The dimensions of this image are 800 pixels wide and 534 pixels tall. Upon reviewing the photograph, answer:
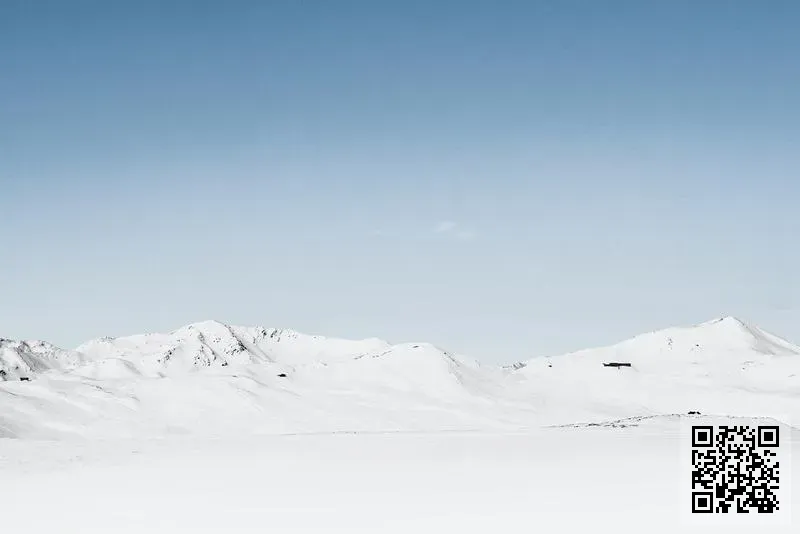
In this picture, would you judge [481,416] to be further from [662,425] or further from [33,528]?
[33,528]

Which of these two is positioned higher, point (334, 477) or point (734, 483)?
point (734, 483)

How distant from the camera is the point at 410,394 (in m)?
83.2

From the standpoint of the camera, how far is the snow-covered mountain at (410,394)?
6800 cm

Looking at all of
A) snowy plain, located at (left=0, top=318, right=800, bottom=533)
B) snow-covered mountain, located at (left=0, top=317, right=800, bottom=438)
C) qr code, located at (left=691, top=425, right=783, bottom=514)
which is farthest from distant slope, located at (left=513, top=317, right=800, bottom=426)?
qr code, located at (left=691, top=425, right=783, bottom=514)

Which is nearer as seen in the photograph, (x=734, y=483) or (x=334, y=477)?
(x=734, y=483)

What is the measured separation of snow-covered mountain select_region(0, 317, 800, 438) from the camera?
68000 mm

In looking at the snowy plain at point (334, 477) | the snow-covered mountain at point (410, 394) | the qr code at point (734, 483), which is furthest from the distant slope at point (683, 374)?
the qr code at point (734, 483)

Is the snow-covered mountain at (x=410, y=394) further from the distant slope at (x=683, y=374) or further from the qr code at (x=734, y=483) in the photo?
the qr code at (x=734, y=483)

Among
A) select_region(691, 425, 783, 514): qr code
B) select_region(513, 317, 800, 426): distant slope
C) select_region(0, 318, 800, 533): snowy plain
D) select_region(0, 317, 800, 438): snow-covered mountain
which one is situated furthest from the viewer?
select_region(513, 317, 800, 426): distant slope

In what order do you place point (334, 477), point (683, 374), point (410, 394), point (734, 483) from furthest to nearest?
point (683, 374)
point (410, 394)
point (334, 477)
point (734, 483)

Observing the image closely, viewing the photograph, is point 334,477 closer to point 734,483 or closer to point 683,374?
point 734,483

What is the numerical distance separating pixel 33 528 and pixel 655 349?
11098 cm

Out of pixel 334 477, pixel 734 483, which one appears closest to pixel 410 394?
pixel 334 477

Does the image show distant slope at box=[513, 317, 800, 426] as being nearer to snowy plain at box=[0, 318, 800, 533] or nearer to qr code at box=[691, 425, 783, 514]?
snowy plain at box=[0, 318, 800, 533]
